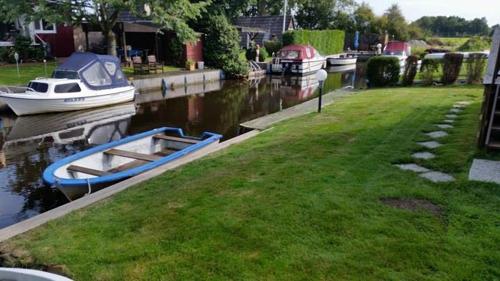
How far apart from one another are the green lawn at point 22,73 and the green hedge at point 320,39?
20.0 m

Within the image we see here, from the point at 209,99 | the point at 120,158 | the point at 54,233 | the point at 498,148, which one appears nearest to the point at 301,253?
the point at 54,233

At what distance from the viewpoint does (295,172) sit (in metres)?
5.58

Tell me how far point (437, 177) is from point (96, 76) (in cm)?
1402

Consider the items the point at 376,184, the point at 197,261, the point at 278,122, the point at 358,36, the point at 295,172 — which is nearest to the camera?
the point at 197,261

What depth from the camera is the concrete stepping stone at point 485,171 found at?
194 inches

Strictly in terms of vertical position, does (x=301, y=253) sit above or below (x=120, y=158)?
above

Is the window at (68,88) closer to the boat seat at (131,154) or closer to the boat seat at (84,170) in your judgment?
the boat seat at (131,154)

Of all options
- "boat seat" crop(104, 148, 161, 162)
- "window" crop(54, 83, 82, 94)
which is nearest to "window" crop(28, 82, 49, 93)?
"window" crop(54, 83, 82, 94)

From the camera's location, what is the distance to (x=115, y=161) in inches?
317

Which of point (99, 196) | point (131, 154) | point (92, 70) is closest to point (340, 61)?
point (92, 70)

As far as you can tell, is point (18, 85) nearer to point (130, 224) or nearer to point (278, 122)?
point (278, 122)

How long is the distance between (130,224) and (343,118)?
664 cm

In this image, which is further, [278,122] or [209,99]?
[209,99]

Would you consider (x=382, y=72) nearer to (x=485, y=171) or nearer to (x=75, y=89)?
(x=75, y=89)
